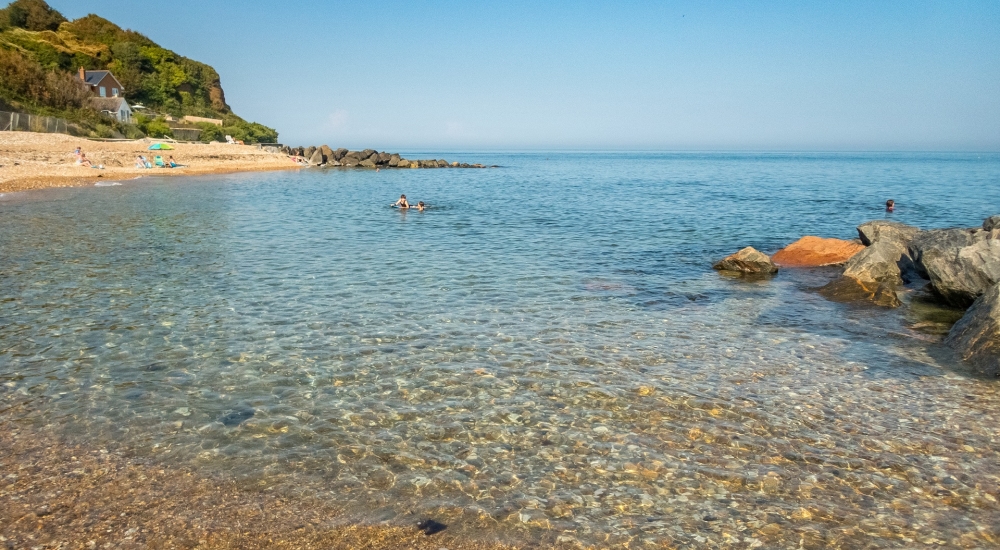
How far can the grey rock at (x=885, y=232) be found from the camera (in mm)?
18859

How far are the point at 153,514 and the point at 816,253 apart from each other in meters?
19.7

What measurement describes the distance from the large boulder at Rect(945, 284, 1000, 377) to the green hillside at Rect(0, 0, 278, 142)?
71.6m

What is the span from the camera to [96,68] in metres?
95.7

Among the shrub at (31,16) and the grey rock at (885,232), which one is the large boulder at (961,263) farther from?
the shrub at (31,16)

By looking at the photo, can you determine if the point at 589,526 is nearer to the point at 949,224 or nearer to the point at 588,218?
the point at 588,218

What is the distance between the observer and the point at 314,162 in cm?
9119

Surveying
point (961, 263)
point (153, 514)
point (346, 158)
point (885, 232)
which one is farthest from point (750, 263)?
point (346, 158)

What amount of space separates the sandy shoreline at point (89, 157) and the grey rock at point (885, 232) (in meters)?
42.2

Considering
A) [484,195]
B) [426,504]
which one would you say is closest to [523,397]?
[426,504]

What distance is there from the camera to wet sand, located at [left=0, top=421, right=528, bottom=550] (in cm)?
562

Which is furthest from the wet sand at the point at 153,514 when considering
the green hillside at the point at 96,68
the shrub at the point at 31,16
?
the shrub at the point at 31,16

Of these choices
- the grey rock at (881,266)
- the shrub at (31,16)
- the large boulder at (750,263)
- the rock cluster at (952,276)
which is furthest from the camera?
the shrub at (31,16)

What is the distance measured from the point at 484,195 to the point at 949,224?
30787mm

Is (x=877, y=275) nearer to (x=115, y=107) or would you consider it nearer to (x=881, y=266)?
(x=881, y=266)
